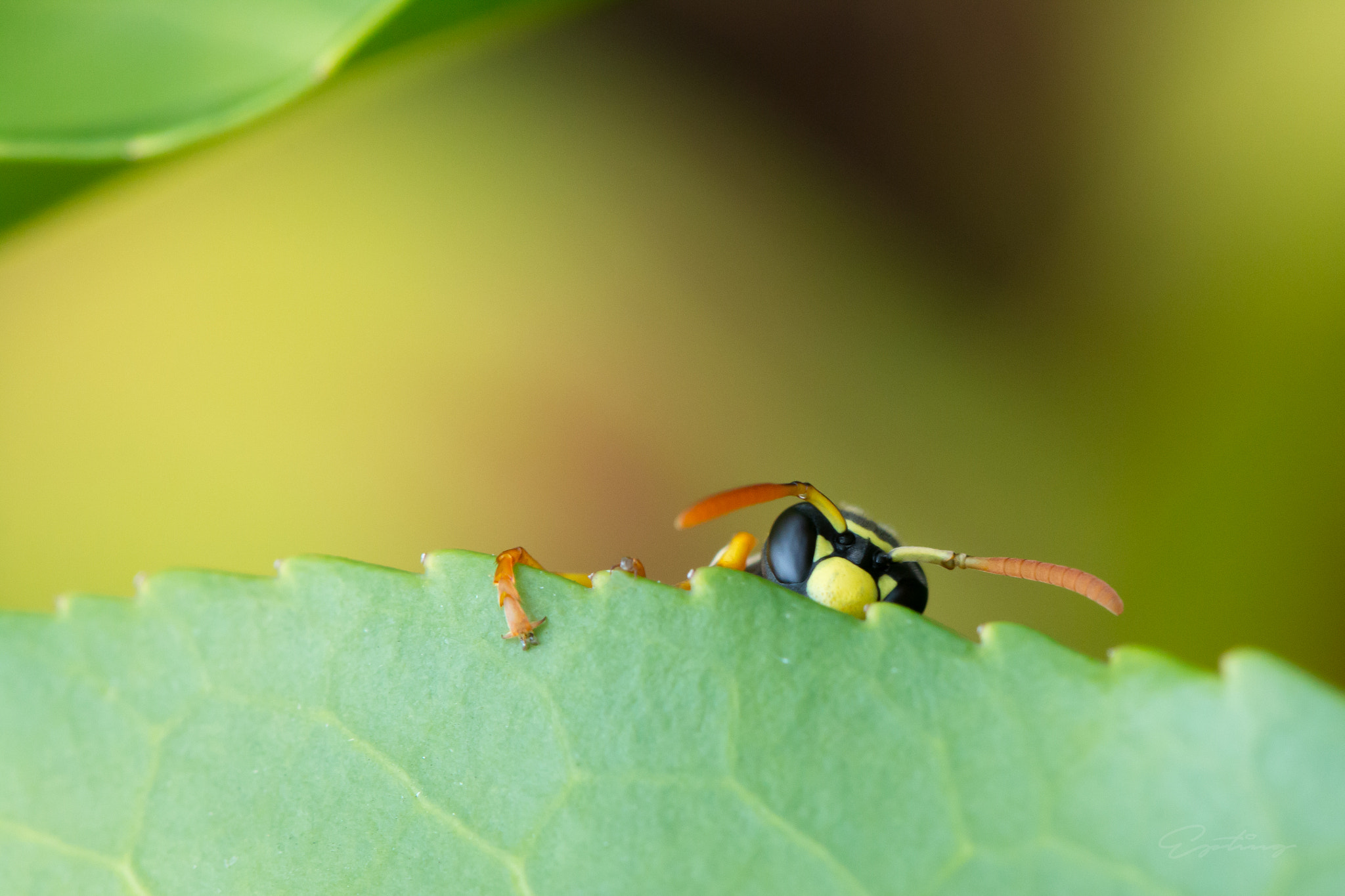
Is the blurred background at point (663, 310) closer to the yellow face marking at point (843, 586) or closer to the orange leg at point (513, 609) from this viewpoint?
the yellow face marking at point (843, 586)

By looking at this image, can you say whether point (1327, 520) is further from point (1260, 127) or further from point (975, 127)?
point (975, 127)

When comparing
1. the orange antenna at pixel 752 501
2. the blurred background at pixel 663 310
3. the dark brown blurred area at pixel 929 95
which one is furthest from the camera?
the dark brown blurred area at pixel 929 95

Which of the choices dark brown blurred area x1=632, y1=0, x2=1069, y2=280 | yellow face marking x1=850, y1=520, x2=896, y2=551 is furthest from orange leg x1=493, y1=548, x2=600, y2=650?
dark brown blurred area x1=632, y1=0, x2=1069, y2=280

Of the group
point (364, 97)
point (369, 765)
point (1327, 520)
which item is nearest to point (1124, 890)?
point (369, 765)

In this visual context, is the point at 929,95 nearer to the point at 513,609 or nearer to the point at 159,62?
the point at 159,62

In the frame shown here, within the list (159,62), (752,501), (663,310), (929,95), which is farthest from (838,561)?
(929,95)

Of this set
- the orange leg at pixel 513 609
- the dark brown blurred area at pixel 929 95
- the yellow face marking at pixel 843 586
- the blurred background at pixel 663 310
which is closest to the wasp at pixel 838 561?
the yellow face marking at pixel 843 586
